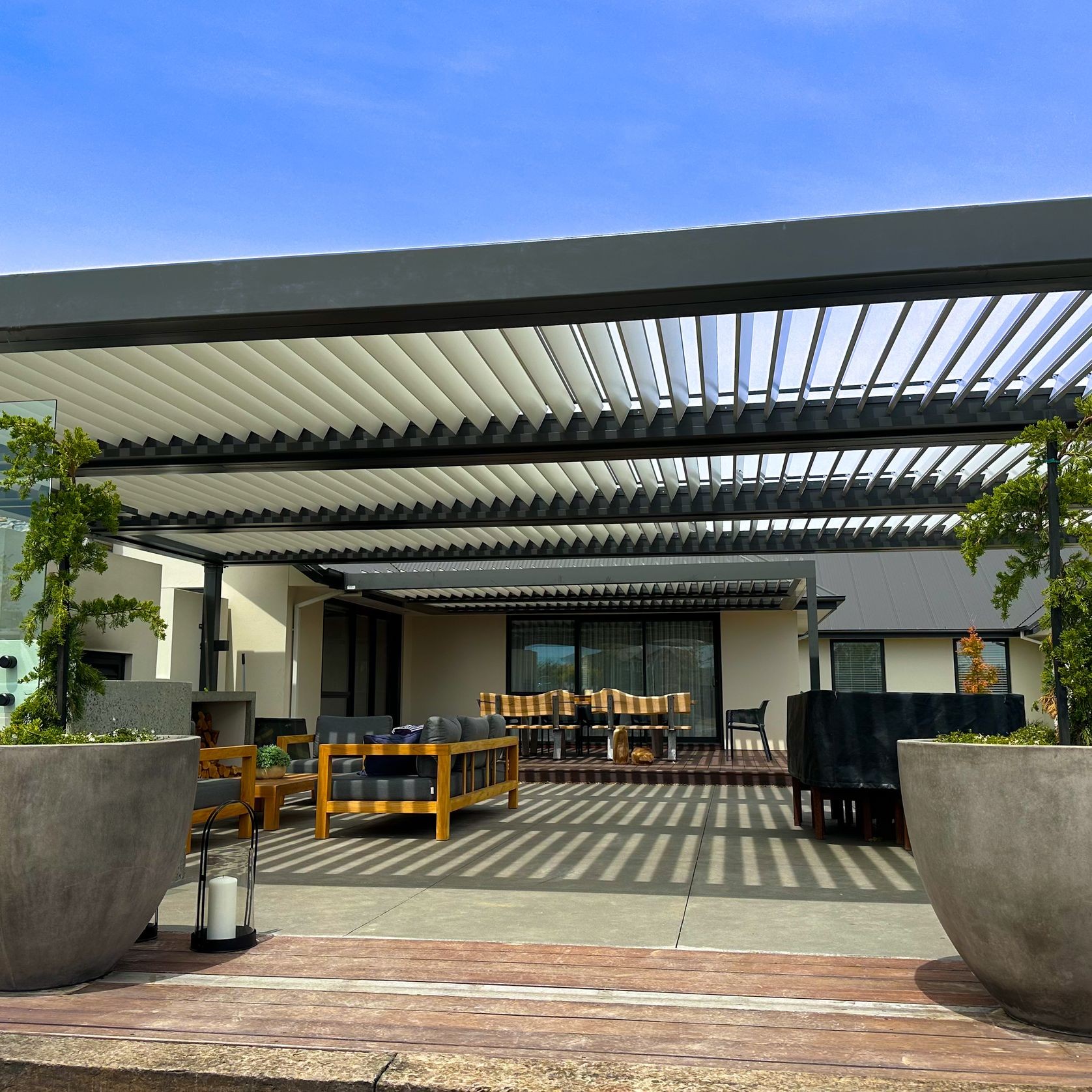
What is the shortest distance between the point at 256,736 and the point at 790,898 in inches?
304

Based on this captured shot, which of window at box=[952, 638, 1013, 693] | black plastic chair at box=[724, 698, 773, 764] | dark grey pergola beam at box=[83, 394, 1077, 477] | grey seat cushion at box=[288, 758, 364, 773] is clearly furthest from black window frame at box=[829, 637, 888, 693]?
dark grey pergola beam at box=[83, 394, 1077, 477]

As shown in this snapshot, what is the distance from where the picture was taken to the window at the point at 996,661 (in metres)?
17.9

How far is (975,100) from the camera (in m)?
9.01

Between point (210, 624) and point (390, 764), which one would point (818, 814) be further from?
point (210, 624)

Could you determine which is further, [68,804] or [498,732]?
[498,732]

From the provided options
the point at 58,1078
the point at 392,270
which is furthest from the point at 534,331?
the point at 58,1078

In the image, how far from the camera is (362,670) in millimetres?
15555

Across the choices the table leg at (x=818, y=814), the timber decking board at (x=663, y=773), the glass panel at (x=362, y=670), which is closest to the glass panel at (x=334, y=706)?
the glass panel at (x=362, y=670)

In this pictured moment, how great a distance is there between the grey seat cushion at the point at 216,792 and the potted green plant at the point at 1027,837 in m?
4.95

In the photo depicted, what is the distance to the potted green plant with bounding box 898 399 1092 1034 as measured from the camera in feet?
7.98

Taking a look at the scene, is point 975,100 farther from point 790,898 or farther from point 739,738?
point 739,738

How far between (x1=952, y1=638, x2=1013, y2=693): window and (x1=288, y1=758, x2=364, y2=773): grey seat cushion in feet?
40.0

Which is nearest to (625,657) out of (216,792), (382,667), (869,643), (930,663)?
(382,667)

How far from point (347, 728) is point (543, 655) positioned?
24.4 ft
